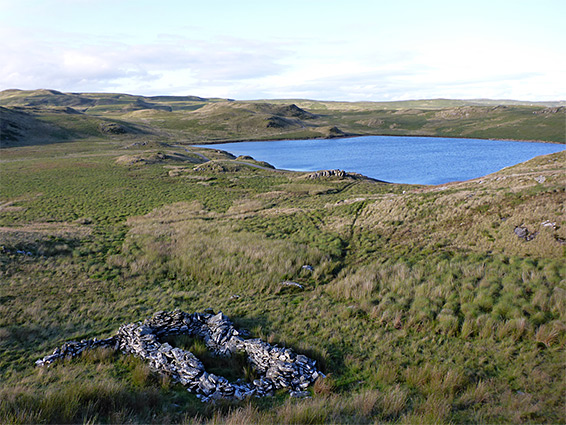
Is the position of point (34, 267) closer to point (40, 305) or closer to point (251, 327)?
point (40, 305)

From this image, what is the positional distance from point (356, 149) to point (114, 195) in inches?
3825

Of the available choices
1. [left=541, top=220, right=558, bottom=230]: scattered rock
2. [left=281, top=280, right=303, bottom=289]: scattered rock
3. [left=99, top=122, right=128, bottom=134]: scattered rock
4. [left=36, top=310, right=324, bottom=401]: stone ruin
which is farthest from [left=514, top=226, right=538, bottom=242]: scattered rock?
[left=99, top=122, right=128, bottom=134]: scattered rock

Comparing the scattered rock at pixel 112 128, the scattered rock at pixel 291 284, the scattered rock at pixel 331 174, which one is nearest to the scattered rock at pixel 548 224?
the scattered rock at pixel 291 284

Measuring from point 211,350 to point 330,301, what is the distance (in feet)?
20.3

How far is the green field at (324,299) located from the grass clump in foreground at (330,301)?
0.24 ft

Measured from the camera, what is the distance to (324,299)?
15.9 meters

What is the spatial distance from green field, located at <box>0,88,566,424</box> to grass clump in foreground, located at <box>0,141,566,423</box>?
73mm

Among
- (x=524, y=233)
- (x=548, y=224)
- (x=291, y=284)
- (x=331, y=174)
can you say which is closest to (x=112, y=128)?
(x=331, y=174)

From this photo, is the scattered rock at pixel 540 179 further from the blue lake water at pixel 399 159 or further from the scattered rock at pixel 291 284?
the blue lake water at pixel 399 159

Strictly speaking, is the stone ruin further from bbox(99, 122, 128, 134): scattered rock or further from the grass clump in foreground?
bbox(99, 122, 128, 134): scattered rock

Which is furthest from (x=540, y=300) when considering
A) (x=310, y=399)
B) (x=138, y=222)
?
(x=138, y=222)

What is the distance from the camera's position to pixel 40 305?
15836 mm

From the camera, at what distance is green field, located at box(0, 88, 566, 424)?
846 cm

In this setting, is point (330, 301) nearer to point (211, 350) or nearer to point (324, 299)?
point (324, 299)
